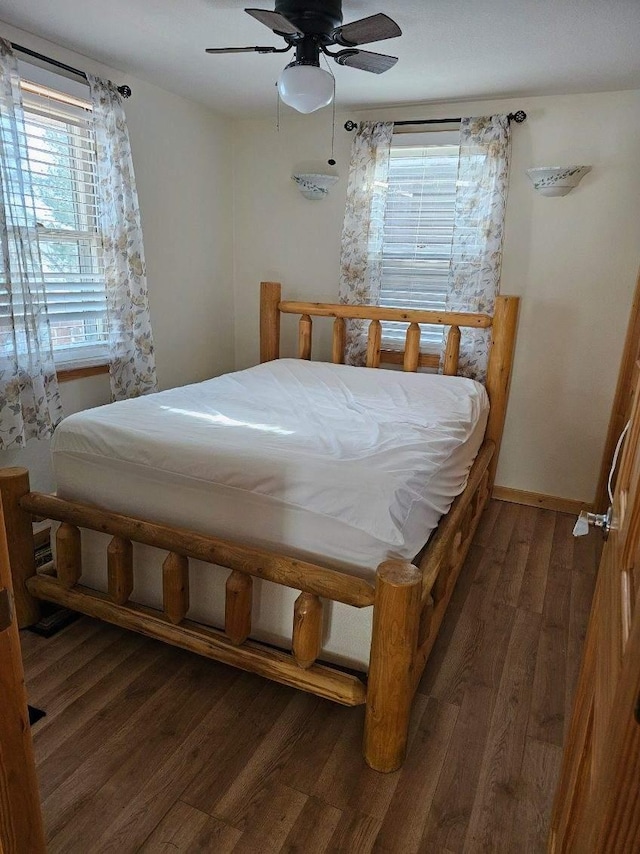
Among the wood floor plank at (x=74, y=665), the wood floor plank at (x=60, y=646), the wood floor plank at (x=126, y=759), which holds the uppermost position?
the wood floor plank at (x=60, y=646)

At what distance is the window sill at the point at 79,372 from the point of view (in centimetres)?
271

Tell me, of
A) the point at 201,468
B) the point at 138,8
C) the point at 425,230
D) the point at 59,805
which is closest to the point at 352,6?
the point at 138,8

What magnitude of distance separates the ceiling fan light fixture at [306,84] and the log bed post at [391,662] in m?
1.61

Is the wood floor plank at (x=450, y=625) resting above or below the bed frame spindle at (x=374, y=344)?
below

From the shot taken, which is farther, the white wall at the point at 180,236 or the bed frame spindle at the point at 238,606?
the white wall at the point at 180,236

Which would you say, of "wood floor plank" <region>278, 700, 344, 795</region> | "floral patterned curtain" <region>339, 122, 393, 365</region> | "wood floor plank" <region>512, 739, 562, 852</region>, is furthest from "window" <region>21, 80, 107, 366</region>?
"wood floor plank" <region>512, 739, 562, 852</region>

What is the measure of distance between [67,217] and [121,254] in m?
0.29

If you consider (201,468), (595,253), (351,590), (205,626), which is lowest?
(205,626)

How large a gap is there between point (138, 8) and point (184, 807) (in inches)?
105

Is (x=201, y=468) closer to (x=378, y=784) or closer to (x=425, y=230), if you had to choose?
(x=378, y=784)

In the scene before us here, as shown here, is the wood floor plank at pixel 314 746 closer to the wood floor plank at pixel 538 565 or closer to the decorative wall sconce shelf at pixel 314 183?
the wood floor plank at pixel 538 565

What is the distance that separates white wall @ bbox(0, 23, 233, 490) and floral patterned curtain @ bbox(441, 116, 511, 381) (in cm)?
157

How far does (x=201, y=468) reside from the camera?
167cm

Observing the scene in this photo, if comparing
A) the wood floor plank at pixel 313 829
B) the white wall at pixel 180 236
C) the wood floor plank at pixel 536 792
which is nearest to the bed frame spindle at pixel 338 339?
the white wall at pixel 180 236
